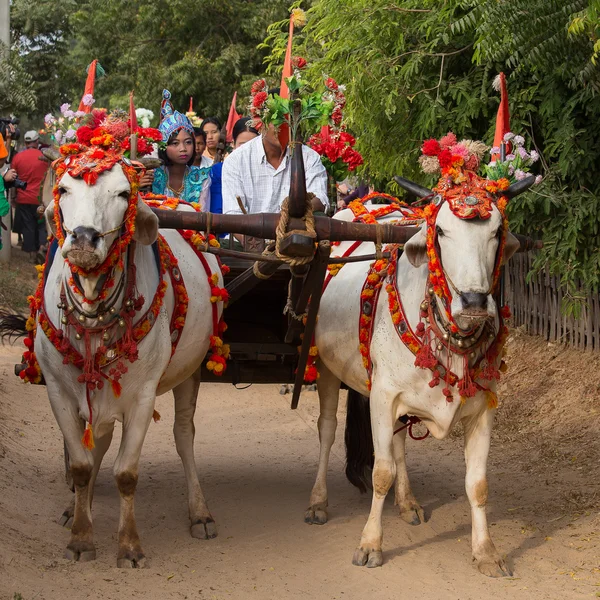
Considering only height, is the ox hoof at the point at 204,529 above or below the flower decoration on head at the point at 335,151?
below

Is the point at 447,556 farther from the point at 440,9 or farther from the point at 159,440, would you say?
the point at 440,9

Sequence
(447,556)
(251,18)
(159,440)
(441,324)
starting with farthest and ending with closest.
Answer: (251,18)
(159,440)
(447,556)
(441,324)

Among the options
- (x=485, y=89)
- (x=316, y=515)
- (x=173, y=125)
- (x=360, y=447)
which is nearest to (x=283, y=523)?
(x=316, y=515)

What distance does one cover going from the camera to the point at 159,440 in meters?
8.47

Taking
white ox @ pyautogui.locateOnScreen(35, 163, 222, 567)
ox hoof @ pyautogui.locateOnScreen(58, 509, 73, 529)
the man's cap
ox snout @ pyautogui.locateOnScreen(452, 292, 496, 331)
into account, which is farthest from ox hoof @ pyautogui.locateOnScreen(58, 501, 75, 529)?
the man's cap

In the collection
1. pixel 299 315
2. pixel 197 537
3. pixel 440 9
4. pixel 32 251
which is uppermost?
pixel 440 9

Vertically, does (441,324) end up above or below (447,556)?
above

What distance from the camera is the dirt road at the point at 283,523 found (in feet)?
16.4

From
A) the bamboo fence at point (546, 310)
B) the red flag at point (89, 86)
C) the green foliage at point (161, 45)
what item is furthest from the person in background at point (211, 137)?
the green foliage at point (161, 45)

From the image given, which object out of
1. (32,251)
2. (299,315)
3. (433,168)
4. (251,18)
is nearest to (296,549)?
(299,315)

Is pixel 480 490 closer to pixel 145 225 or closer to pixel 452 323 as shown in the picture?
pixel 452 323

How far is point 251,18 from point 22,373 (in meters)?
14.4

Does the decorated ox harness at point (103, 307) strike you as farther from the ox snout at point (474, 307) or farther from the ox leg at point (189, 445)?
the ox snout at point (474, 307)

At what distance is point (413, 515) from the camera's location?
20.5ft
